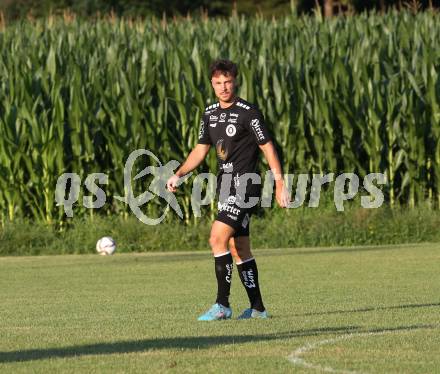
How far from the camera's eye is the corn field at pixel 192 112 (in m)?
23.4

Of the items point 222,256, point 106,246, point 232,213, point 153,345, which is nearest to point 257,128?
point 232,213

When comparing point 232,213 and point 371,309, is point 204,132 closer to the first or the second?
point 232,213

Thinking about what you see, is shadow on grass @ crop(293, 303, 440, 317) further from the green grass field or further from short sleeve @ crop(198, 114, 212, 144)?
short sleeve @ crop(198, 114, 212, 144)

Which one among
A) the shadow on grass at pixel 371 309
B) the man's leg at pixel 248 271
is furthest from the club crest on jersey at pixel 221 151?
the shadow on grass at pixel 371 309

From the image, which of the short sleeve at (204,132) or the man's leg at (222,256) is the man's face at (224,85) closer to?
the short sleeve at (204,132)

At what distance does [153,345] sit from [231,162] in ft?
7.71

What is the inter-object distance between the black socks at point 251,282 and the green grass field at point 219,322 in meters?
0.24

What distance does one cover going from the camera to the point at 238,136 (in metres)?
11.5

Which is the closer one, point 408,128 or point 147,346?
point 147,346

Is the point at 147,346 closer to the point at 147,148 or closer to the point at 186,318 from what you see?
the point at 186,318

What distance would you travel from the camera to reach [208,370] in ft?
27.8

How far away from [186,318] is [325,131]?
1231 cm

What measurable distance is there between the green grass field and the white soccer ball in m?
1.00

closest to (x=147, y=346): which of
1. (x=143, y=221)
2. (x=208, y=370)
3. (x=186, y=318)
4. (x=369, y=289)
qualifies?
(x=208, y=370)
